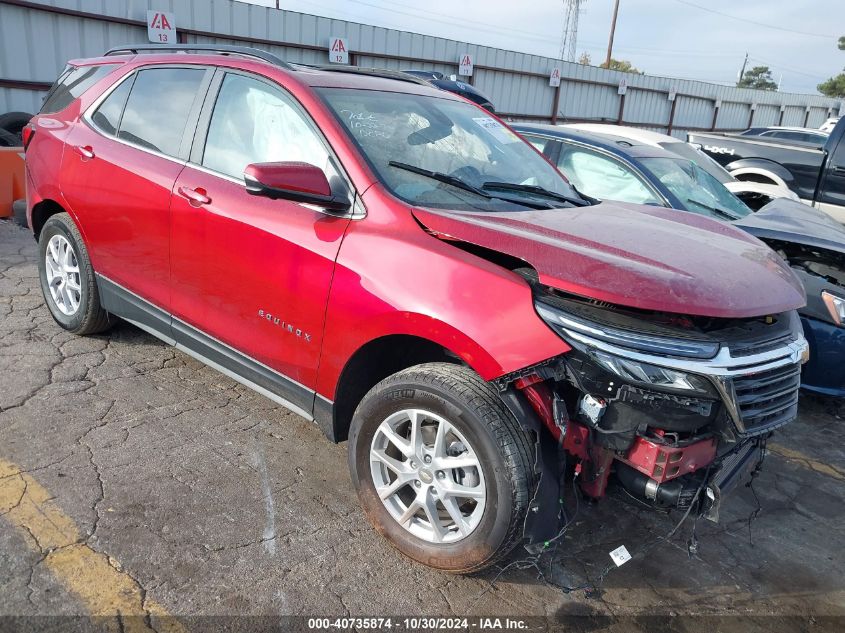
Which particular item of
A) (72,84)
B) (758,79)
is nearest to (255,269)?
(72,84)

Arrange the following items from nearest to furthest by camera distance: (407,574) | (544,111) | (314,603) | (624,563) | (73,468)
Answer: (314,603) < (407,574) < (624,563) < (73,468) < (544,111)

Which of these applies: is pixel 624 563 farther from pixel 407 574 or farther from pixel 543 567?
pixel 407 574

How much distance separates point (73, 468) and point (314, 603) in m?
1.45

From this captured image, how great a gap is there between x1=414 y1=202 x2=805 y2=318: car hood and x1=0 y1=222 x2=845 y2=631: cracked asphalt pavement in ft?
2.84

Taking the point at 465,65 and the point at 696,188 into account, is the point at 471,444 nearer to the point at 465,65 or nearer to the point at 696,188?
the point at 696,188

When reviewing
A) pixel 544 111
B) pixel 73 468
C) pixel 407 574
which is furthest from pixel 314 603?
pixel 544 111

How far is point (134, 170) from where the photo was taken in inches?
147

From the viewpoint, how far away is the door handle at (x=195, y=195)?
3329 millimetres

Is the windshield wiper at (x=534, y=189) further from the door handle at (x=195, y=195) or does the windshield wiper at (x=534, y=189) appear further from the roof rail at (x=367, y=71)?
the door handle at (x=195, y=195)

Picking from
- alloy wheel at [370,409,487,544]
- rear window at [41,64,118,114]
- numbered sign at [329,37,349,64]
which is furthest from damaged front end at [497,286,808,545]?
numbered sign at [329,37,349,64]

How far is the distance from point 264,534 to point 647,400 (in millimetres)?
1674

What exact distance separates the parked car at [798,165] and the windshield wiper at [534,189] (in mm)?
6351

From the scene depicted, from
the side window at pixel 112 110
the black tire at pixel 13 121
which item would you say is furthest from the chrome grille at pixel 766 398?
the black tire at pixel 13 121

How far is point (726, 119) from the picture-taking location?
96.3 ft
